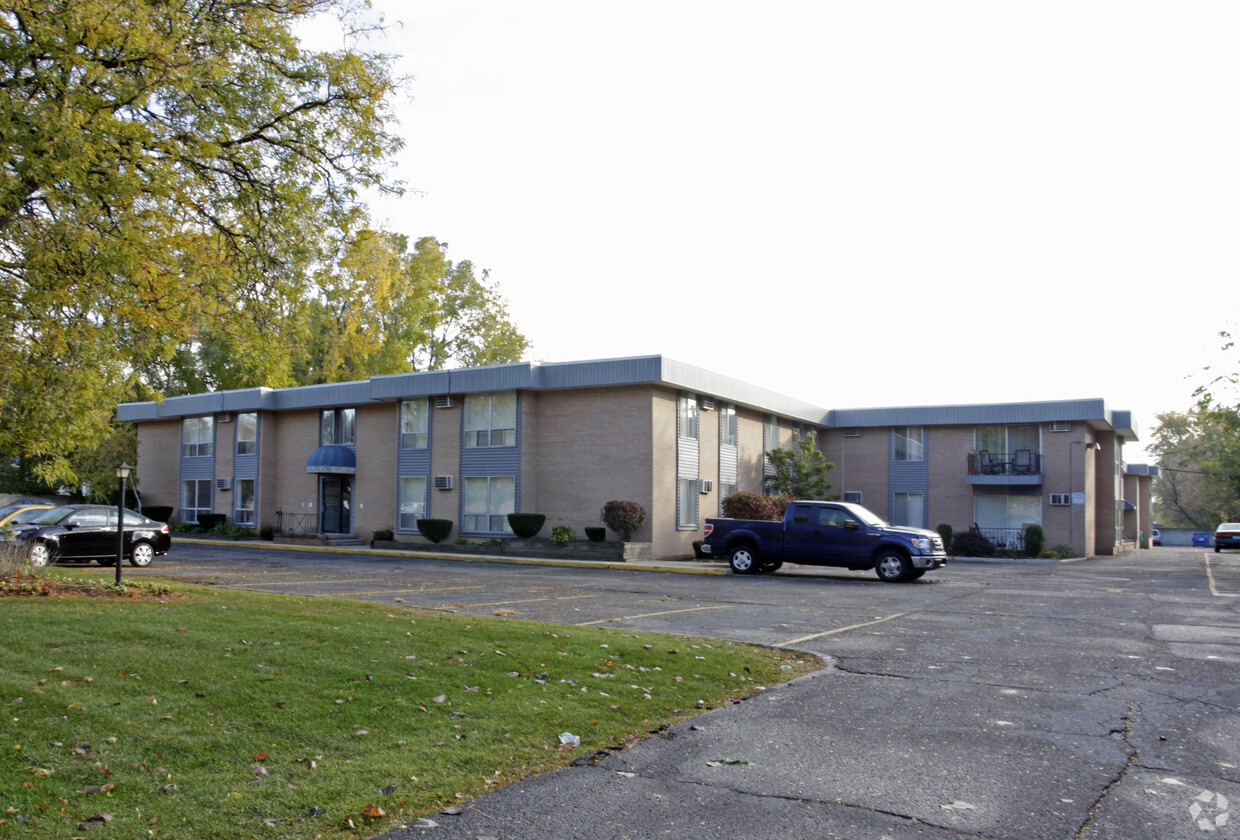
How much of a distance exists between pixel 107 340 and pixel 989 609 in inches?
538

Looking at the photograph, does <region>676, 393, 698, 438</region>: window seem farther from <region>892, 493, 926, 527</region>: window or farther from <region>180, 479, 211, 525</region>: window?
<region>180, 479, 211, 525</region>: window

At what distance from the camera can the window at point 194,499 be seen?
40.0m

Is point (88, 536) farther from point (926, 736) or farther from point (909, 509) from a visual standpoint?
point (909, 509)

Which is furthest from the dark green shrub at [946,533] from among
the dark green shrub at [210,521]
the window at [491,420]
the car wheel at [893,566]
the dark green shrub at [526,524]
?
the dark green shrub at [210,521]

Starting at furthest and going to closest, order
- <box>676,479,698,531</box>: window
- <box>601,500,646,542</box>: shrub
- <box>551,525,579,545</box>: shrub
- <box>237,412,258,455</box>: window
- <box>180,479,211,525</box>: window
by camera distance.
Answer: <box>180,479,211,525</box>: window < <box>237,412,258,455</box>: window < <box>676,479,698,531</box>: window < <box>551,525,579,545</box>: shrub < <box>601,500,646,542</box>: shrub

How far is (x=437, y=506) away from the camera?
108 ft

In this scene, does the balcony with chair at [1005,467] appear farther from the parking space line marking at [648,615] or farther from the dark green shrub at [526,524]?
the parking space line marking at [648,615]

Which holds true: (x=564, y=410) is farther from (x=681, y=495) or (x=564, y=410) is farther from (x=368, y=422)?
(x=368, y=422)

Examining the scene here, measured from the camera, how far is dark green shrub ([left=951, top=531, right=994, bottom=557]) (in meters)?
34.7

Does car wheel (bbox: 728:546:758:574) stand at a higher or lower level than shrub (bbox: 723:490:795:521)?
lower

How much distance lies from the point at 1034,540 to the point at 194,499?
3387 cm

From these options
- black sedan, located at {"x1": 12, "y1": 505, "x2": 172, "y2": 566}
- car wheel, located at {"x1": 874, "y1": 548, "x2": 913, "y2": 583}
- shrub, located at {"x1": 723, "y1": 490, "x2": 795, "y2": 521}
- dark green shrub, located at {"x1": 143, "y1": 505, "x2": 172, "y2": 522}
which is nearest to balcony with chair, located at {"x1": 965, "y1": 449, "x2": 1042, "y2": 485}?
shrub, located at {"x1": 723, "y1": 490, "x2": 795, "y2": 521}

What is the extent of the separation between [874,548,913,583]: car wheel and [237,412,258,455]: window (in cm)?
2641

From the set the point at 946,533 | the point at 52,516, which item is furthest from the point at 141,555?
the point at 946,533
